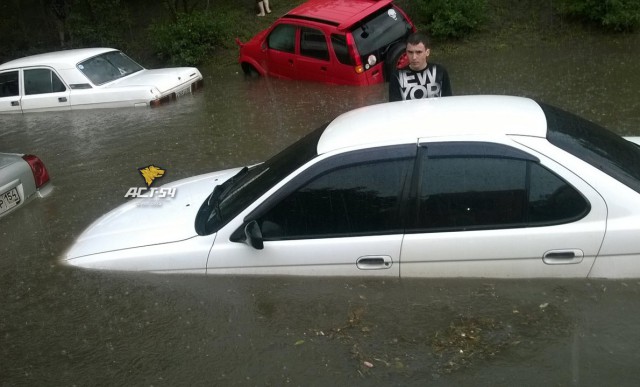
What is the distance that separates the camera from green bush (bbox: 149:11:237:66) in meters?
15.9

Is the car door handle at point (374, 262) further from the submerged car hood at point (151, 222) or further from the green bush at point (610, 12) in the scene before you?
the green bush at point (610, 12)

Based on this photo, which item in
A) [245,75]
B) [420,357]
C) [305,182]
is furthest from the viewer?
[245,75]

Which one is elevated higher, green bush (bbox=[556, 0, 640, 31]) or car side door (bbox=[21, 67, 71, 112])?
car side door (bbox=[21, 67, 71, 112])

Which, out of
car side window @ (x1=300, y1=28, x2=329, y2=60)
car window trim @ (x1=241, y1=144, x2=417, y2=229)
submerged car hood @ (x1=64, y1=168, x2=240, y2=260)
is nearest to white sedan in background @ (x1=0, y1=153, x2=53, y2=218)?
submerged car hood @ (x1=64, y1=168, x2=240, y2=260)

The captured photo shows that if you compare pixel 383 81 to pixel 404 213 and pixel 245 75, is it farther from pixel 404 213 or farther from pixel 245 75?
pixel 404 213

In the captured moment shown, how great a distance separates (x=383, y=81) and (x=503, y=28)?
4.45m

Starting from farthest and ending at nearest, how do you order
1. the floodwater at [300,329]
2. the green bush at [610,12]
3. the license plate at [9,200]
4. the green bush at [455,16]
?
1. the green bush at [455,16]
2. the green bush at [610,12]
3. the license plate at [9,200]
4. the floodwater at [300,329]

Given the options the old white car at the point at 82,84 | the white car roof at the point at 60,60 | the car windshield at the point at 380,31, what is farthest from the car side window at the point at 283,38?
the white car roof at the point at 60,60

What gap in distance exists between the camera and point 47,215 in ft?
21.8

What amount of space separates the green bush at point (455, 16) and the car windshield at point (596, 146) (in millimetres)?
9966

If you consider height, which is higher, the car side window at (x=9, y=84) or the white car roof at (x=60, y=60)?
the white car roof at (x=60, y=60)

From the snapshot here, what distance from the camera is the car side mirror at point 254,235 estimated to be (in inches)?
165

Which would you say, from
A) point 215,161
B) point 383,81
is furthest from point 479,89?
point 215,161

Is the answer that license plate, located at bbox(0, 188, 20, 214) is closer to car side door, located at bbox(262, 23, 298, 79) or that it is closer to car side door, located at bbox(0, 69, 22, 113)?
car side door, located at bbox(0, 69, 22, 113)
